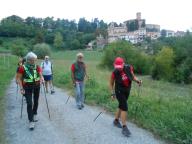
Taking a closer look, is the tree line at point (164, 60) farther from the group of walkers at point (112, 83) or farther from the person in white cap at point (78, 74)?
the group of walkers at point (112, 83)

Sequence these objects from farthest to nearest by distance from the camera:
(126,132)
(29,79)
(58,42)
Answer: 1. (58,42)
2. (29,79)
3. (126,132)

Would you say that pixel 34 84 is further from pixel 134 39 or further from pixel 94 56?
pixel 134 39

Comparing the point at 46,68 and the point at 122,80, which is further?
the point at 46,68

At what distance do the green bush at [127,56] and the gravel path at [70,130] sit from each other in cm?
5740

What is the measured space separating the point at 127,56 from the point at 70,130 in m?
61.2

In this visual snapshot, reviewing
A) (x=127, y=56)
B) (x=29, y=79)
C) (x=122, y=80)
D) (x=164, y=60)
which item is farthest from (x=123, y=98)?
(x=127, y=56)

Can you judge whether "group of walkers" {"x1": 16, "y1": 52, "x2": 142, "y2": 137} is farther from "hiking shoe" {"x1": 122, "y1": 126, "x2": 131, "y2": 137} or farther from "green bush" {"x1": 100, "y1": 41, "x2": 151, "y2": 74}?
"green bush" {"x1": 100, "y1": 41, "x2": 151, "y2": 74}

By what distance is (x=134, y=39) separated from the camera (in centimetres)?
16712

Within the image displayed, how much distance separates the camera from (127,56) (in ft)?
230

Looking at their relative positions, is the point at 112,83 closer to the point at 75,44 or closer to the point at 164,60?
the point at 164,60

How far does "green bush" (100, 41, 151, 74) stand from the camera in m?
69.8

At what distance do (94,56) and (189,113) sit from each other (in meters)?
87.4

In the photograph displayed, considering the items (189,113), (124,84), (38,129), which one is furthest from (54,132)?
(189,113)

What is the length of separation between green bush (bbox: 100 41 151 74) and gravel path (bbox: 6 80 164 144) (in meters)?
57.4
